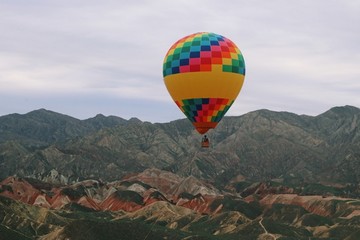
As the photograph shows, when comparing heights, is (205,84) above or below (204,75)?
below

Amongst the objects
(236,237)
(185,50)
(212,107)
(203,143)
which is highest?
(185,50)

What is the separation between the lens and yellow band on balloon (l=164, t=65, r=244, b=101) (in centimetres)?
7106

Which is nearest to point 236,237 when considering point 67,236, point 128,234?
point 128,234

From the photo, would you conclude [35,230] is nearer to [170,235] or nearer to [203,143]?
[170,235]

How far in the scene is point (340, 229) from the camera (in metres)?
194

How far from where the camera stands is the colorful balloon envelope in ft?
234

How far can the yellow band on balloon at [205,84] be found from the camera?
233 feet

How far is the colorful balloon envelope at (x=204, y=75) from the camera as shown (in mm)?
71312

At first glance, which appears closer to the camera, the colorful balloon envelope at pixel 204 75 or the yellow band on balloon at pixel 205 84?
the yellow band on balloon at pixel 205 84

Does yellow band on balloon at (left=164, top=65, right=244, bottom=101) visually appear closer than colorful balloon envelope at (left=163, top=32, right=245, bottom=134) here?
Yes

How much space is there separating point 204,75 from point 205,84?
3.76 ft

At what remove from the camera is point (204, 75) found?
71.0 metres

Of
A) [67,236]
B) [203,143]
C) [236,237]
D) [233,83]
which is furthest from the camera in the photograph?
[236,237]

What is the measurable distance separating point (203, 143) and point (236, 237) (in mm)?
130043
